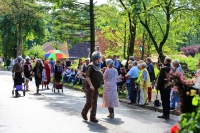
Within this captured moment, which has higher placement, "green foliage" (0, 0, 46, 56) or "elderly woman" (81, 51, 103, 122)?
"green foliage" (0, 0, 46, 56)

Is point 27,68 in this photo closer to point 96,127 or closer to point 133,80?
point 133,80

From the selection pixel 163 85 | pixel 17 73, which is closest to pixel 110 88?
pixel 163 85

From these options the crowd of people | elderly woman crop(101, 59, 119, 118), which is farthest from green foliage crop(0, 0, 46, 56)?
elderly woman crop(101, 59, 119, 118)

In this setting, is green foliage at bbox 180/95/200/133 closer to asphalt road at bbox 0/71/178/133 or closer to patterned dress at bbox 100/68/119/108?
asphalt road at bbox 0/71/178/133

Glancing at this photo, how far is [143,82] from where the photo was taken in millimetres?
16344

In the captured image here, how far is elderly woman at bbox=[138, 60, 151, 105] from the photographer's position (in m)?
16.2

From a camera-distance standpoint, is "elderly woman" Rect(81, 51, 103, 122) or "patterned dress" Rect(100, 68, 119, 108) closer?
"elderly woman" Rect(81, 51, 103, 122)

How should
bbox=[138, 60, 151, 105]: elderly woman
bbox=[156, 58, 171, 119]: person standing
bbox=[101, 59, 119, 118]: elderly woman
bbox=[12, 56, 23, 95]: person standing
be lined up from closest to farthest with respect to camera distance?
1. bbox=[156, 58, 171, 119]: person standing
2. bbox=[101, 59, 119, 118]: elderly woman
3. bbox=[138, 60, 151, 105]: elderly woman
4. bbox=[12, 56, 23, 95]: person standing

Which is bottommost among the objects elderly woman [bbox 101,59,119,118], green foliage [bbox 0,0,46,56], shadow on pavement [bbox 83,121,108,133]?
shadow on pavement [bbox 83,121,108,133]

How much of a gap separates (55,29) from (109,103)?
54.2ft

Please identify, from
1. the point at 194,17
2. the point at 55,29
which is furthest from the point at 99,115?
the point at 55,29

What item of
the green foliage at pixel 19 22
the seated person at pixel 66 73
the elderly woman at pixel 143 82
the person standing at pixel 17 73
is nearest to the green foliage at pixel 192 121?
the elderly woman at pixel 143 82

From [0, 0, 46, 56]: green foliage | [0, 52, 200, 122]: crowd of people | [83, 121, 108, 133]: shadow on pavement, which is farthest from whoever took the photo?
[0, 0, 46, 56]: green foliage

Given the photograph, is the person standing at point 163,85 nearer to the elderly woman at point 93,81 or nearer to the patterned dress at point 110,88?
the patterned dress at point 110,88
